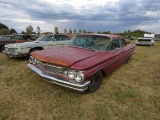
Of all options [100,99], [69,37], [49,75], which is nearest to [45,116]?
[49,75]

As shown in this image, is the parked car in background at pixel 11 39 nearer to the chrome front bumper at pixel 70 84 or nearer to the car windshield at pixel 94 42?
the car windshield at pixel 94 42

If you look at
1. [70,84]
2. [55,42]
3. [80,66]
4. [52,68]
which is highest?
[55,42]

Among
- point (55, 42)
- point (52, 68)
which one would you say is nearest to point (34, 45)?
point (55, 42)

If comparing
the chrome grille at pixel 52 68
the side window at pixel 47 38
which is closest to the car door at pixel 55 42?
the side window at pixel 47 38

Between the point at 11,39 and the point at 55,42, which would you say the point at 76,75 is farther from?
the point at 11,39

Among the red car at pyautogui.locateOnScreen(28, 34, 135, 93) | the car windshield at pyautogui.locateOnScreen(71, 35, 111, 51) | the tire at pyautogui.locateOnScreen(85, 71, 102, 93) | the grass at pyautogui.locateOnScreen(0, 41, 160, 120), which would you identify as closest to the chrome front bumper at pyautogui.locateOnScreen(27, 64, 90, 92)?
the red car at pyautogui.locateOnScreen(28, 34, 135, 93)

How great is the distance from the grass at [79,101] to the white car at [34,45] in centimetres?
235

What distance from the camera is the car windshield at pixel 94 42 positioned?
13.8 feet

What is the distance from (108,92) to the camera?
3.68 metres

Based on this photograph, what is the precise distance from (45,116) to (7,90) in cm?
175

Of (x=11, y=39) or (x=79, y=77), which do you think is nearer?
(x=79, y=77)

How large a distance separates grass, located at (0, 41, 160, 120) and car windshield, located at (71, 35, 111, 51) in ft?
3.95

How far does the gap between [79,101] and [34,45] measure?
15.9ft

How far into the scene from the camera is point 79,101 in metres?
3.24
